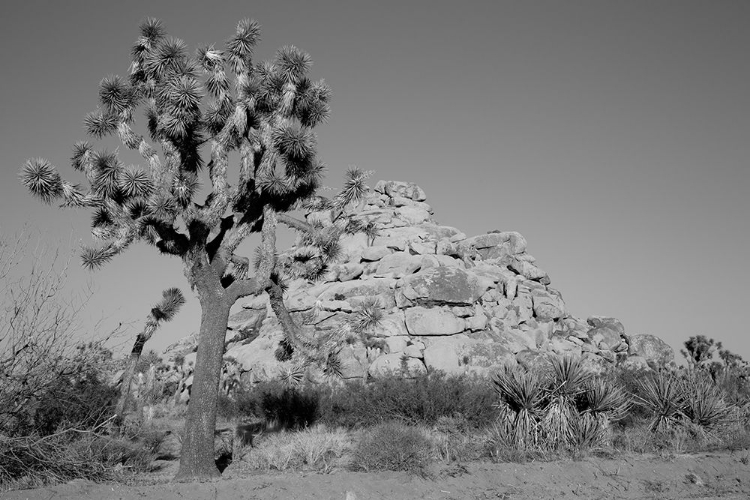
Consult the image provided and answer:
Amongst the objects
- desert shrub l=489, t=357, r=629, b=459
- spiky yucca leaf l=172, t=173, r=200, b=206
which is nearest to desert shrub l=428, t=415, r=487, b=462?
desert shrub l=489, t=357, r=629, b=459

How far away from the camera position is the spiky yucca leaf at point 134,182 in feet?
35.4

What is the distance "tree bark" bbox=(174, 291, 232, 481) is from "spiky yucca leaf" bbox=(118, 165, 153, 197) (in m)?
2.38

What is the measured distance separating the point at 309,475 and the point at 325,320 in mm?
17931

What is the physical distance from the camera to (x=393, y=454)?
10555 millimetres

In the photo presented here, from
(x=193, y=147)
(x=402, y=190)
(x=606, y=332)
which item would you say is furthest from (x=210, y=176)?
(x=402, y=190)

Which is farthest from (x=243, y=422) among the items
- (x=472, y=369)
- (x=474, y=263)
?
(x=474, y=263)

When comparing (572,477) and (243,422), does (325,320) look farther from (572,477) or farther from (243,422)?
(572,477)

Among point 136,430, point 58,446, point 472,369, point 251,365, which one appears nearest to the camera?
point 58,446

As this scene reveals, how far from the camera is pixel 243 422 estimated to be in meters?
20.5

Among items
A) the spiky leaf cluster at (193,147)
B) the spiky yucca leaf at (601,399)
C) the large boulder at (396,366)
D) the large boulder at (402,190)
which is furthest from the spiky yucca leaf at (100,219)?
the large boulder at (402,190)

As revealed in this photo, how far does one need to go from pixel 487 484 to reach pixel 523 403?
8.81 ft

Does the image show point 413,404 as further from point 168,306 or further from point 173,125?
point 173,125

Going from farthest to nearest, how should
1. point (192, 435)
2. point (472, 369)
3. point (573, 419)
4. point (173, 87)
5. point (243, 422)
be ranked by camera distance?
1. point (472, 369)
2. point (243, 422)
3. point (573, 419)
4. point (173, 87)
5. point (192, 435)

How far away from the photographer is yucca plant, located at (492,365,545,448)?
1214 centimetres
